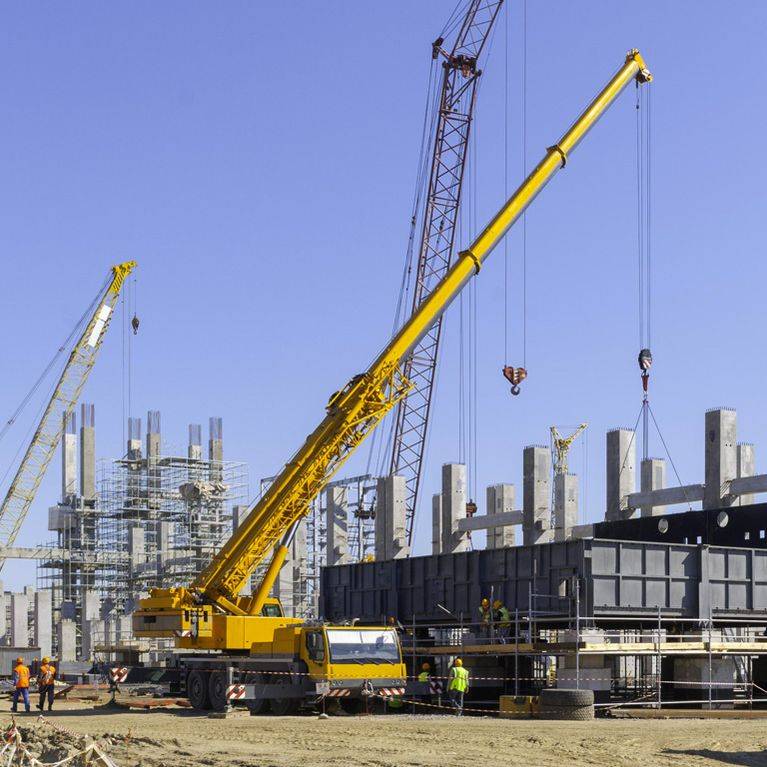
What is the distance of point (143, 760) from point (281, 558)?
1143 centimetres

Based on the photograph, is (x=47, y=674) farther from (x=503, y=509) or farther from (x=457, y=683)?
(x=503, y=509)

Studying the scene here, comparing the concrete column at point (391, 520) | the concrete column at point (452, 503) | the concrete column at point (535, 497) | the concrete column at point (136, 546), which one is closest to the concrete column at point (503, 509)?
the concrete column at point (452, 503)

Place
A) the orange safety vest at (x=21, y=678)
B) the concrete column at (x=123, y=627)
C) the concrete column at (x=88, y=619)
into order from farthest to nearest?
the concrete column at (x=88, y=619) → the concrete column at (x=123, y=627) → the orange safety vest at (x=21, y=678)

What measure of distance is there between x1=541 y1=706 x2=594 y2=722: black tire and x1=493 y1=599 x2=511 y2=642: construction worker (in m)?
3.27

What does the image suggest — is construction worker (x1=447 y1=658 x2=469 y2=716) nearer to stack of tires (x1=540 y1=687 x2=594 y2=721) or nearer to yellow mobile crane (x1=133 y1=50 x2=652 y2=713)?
yellow mobile crane (x1=133 y1=50 x2=652 y2=713)

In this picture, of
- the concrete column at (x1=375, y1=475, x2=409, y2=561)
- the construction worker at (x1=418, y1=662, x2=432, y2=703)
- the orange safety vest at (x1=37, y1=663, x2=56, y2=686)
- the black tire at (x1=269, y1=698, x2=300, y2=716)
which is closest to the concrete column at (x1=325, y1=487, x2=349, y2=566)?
the concrete column at (x1=375, y1=475, x2=409, y2=561)

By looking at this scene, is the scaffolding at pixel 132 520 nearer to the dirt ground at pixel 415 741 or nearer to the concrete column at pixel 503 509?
the concrete column at pixel 503 509

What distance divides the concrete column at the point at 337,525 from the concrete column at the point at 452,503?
5.38 m

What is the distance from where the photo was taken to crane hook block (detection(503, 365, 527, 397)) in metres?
39.5

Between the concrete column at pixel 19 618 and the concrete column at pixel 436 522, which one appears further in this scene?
the concrete column at pixel 19 618

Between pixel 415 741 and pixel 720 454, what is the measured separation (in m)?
16.4

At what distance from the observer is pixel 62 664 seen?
47.6m

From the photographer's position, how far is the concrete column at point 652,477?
124 feet

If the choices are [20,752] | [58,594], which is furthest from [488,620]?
[58,594]
